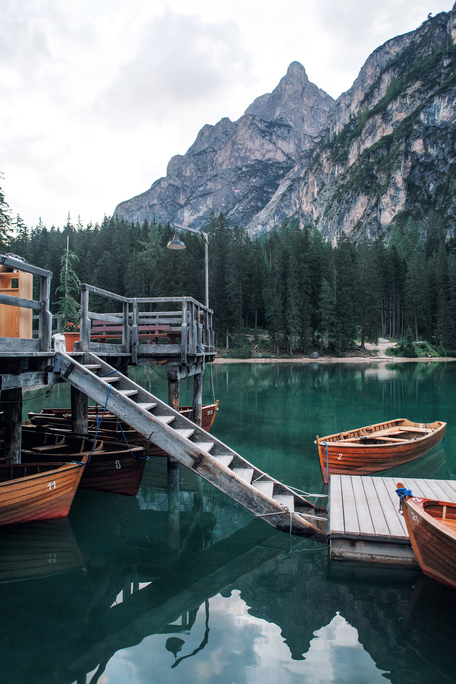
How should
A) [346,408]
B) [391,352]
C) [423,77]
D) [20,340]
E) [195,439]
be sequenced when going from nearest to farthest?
[20,340]
[195,439]
[346,408]
[391,352]
[423,77]

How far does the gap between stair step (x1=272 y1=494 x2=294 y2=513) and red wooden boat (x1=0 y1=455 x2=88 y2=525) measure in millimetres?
3605

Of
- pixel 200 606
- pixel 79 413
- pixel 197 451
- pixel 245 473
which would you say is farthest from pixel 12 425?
pixel 200 606

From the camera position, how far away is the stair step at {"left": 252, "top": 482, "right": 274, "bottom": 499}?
282 inches

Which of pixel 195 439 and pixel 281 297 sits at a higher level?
pixel 281 297

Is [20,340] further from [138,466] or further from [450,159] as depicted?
[450,159]

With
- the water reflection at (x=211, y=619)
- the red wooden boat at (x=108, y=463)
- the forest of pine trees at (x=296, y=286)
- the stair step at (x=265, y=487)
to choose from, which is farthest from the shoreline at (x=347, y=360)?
the water reflection at (x=211, y=619)

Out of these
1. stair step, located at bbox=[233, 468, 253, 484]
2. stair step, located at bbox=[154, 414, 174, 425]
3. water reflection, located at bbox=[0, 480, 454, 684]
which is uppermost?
stair step, located at bbox=[154, 414, 174, 425]

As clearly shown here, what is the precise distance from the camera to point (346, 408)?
21.8 meters

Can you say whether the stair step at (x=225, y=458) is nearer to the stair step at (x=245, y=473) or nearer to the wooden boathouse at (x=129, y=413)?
the wooden boathouse at (x=129, y=413)

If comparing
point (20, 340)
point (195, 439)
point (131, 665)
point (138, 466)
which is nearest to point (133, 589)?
point (131, 665)

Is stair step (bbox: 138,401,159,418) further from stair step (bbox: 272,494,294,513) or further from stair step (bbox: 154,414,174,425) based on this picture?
stair step (bbox: 272,494,294,513)

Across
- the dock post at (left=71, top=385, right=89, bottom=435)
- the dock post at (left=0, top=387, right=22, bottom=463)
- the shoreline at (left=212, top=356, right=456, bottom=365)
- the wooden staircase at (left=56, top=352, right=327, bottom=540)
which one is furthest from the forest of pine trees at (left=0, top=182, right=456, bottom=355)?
the wooden staircase at (left=56, top=352, right=327, bottom=540)

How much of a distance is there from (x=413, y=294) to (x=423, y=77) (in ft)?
370

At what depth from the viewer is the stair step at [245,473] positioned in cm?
725
